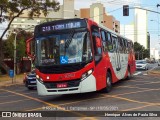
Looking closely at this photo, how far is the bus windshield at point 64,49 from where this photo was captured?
1384 centimetres

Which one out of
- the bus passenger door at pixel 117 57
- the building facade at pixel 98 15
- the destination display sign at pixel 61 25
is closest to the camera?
the destination display sign at pixel 61 25

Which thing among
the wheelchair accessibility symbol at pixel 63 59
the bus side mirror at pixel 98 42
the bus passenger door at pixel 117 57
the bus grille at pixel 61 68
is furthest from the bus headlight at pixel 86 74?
the bus passenger door at pixel 117 57

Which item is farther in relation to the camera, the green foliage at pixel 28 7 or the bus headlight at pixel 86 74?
the green foliage at pixel 28 7

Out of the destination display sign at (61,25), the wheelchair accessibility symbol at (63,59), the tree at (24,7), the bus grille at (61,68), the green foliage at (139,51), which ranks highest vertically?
the tree at (24,7)

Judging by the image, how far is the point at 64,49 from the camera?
548 inches

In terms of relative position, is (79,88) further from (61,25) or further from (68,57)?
(61,25)

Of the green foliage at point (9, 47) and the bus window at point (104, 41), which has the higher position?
the bus window at point (104, 41)

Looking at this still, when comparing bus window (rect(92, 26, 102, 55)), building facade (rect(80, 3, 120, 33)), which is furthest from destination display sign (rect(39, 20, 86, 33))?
building facade (rect(80, 3, 120, 33))

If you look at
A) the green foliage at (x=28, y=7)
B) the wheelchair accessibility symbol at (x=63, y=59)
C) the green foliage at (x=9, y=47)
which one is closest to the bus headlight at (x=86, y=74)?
the wheelchair accessibility symbol at (x=63, y=59)

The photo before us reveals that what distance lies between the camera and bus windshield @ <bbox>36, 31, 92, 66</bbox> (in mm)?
13836

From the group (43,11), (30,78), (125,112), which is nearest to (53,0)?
(43,11)

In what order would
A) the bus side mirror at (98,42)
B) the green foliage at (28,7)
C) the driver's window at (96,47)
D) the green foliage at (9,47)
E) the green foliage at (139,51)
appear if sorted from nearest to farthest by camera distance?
the driver's window at (96,47) → the bus side mirror at (98,42) → the green foliage at (28,7) → the green foliage at (9,47) → the green foliage at (139,51)

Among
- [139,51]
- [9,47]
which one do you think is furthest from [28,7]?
[139,51]

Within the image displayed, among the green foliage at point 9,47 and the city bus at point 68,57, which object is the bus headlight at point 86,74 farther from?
the green foliage at point 9,47
